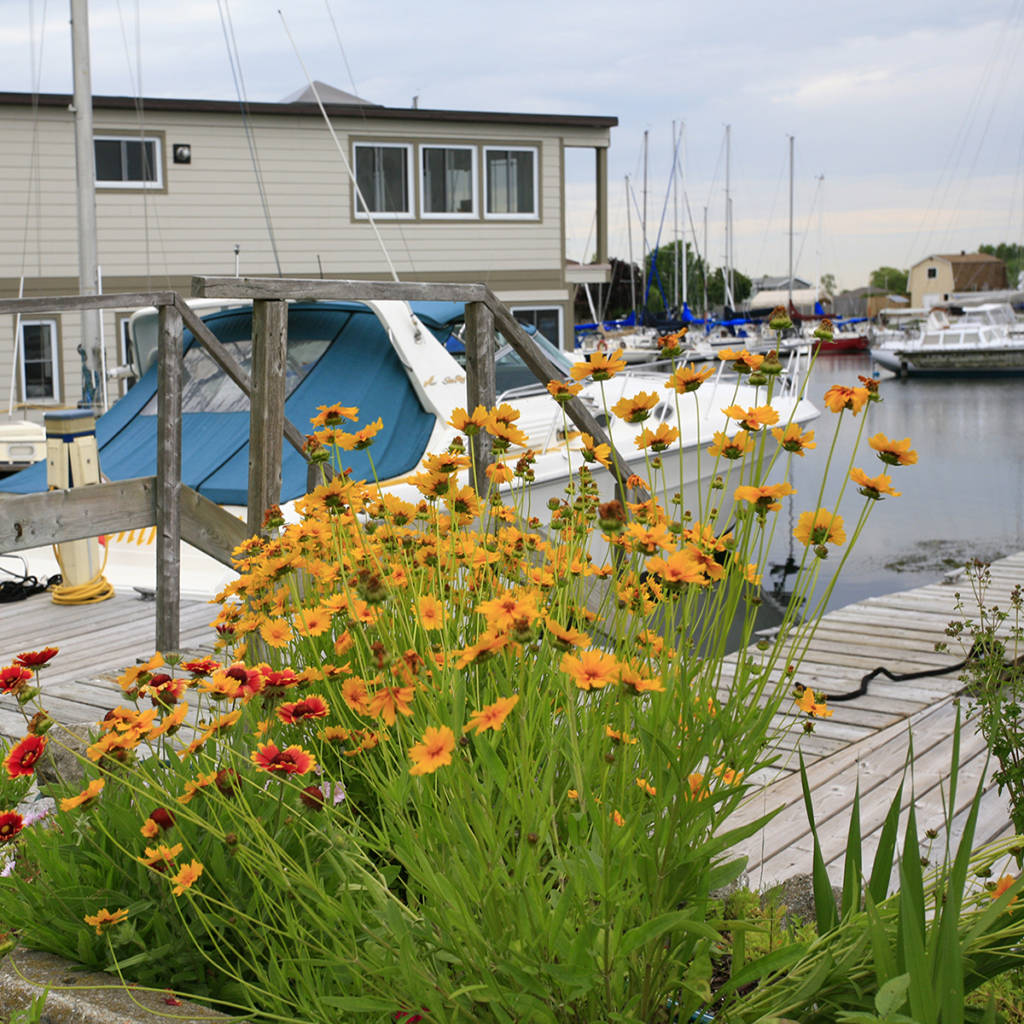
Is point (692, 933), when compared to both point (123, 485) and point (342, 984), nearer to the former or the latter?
point (342, 984)

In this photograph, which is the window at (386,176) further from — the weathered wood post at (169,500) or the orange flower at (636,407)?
the orange flower at (636,407)

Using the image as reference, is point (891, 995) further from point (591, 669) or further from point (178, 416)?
point (178, 416)

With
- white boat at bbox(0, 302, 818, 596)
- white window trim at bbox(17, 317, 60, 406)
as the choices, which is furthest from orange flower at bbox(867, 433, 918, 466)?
white window trim at bbox(17, 317, 60, 406)

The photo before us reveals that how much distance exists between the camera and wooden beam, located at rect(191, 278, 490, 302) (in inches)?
143

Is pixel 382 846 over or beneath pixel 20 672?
beneath

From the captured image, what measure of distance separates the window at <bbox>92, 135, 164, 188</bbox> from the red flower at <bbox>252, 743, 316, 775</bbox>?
17.0 m

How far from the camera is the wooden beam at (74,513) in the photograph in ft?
14.7

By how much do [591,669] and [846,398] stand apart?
2.67 ft

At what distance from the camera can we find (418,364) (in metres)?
7.63

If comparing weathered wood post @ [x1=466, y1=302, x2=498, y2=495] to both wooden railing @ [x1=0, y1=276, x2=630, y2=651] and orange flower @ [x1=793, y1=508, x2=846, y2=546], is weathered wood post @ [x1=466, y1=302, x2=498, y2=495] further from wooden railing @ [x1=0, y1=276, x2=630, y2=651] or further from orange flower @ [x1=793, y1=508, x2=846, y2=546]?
orange flower @ [x1=793, y1=508, x2=846, y2=546]

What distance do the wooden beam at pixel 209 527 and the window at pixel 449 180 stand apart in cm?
1441

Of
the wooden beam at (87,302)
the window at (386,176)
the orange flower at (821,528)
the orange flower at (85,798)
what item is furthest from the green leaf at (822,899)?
the window at (386,176)

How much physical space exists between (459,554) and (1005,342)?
158 feet

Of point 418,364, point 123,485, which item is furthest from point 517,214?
point 123,485
